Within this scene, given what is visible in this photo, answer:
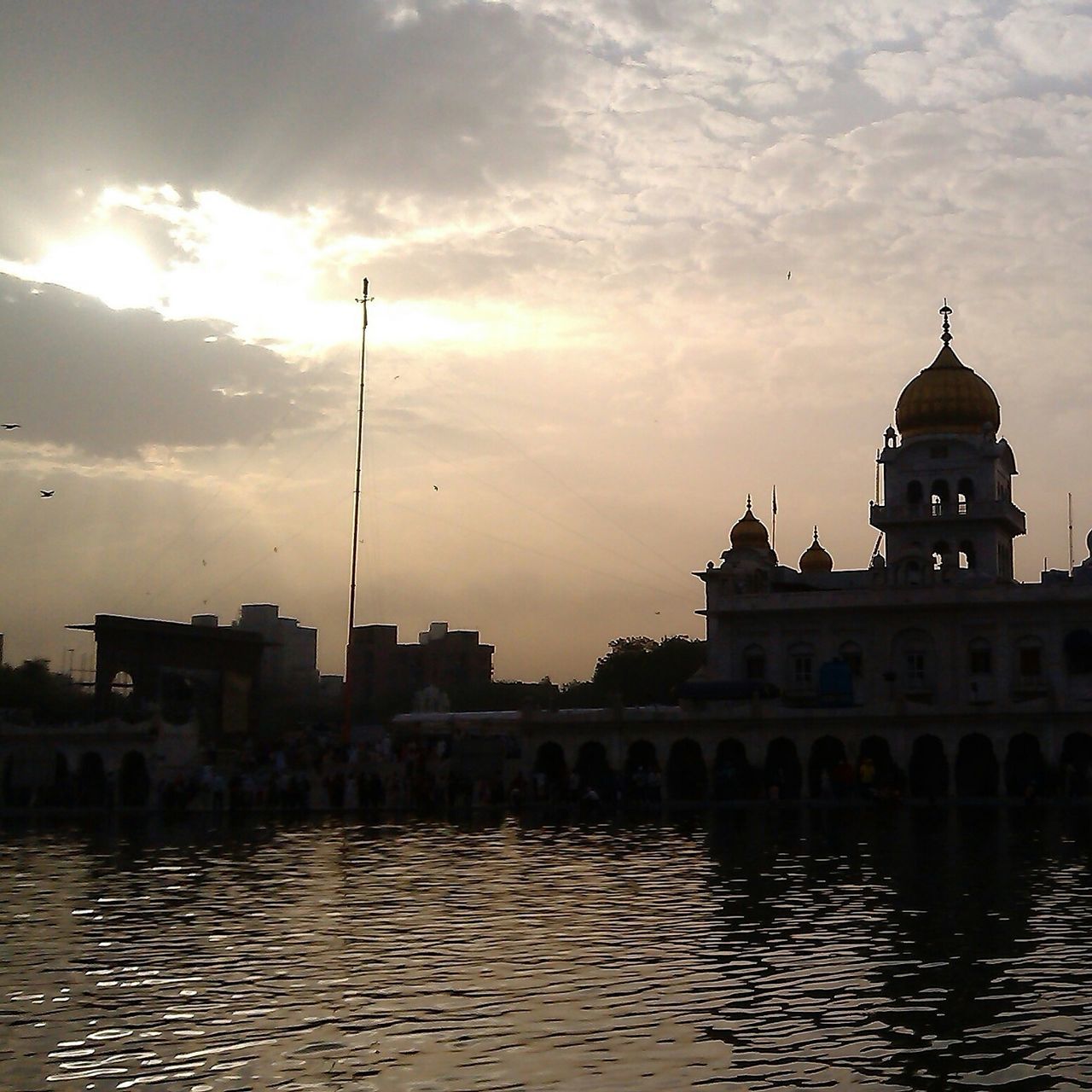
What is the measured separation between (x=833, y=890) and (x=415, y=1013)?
10962 millimetres

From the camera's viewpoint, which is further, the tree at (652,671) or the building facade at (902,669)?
the tree at (652,671)

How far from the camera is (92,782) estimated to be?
2060 inches

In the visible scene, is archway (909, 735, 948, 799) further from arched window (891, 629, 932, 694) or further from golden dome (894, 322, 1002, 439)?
golden dome (894, 322, 1002, 439)

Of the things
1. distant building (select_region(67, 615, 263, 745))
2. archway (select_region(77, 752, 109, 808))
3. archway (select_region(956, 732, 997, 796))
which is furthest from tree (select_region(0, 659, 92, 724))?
archway (select_region(956, 732, 997, 796))

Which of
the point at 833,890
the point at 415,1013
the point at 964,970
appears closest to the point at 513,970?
the point at 415,1013

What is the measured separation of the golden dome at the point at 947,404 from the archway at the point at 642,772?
1791 centimetres

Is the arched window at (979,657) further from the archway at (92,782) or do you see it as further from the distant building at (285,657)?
the distant building at (285,657)

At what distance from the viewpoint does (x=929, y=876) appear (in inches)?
1023

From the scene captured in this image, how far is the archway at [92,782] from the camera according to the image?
167 ft

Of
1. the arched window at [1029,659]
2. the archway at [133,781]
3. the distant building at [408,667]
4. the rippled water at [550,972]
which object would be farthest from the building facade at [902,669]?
the distant building at [408,667]

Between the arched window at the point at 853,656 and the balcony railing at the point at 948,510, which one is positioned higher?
the balcony railing at the point at 948,510

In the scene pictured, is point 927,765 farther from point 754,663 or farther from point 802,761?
point 754,663

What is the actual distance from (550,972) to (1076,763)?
39768mm

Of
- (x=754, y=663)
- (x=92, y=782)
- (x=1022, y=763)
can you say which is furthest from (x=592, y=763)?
(x=92, y=782)
